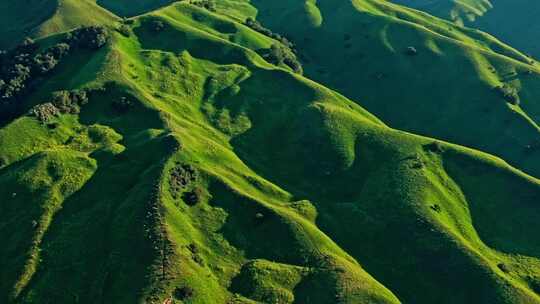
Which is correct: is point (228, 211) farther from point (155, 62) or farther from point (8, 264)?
point (155, 62)

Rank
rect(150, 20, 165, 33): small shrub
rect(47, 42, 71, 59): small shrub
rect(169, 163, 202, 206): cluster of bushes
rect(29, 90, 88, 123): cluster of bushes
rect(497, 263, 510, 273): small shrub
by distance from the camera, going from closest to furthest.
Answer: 1. rect(497, 263, 510, 273): small shrub
2. rect(169, 163, 202, 206): cluster of bushes
3. rect(29, 90, 88, 123): cluster of bushes
4. rect(47, 42, 71, 59): small shrub
5. rect(150, 20, 165, 33): small shrub

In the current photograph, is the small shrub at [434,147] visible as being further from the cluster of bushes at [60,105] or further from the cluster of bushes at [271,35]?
the cluster of bushes at [60,105]

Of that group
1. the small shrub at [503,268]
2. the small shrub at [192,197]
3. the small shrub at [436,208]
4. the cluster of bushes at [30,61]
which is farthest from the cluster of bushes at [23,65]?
the small shrub at [503,268]

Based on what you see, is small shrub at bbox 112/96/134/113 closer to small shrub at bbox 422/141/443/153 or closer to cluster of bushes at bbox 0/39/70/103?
cluster of bushes at bbox 0/39/70/103

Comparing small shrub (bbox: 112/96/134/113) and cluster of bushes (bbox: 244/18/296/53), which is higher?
cluster of bushes (bbox: 244/18/296/53)

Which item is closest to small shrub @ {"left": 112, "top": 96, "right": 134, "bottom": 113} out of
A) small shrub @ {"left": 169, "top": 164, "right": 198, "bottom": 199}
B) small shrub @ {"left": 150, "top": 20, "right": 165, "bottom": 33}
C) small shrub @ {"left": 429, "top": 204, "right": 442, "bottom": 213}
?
small shrub @ {"left": 169, "top": 164, "right": 198, "bottom": 199}

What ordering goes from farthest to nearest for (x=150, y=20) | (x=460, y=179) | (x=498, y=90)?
(x=150, y=20) < (x=498, y=90) < (x=460, y=179)

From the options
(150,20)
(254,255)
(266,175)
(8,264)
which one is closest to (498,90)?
(266,175)
